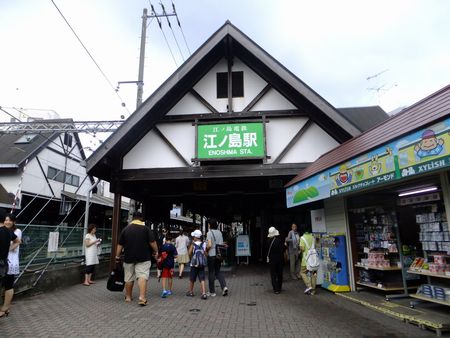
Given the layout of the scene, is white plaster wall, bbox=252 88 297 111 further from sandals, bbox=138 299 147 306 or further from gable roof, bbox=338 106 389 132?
sandals, bbox=138 299 147 306

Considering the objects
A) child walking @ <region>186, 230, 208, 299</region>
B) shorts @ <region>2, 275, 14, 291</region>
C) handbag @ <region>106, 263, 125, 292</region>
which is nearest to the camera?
shorts @ <region>2, 275, 14, 291</region>

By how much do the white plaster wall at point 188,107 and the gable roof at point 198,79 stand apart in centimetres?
15

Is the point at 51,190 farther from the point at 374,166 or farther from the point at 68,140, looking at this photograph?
the point at 374,166

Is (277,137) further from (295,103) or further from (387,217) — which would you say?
(387,217)

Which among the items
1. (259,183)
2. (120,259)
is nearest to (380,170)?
(120,259)

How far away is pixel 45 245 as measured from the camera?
9.47 m

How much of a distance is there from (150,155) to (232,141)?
9.13 ft

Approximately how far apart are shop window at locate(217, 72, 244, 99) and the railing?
658cm

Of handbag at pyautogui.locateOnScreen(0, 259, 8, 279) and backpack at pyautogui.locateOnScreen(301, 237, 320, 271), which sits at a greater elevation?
handbag at pyautogui.locateOnScreen(0, 259, 8, 279)

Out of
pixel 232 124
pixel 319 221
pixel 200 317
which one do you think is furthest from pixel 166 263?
pixel 232 124

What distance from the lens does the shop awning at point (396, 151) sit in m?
4.46

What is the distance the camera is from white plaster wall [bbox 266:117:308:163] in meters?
10.6

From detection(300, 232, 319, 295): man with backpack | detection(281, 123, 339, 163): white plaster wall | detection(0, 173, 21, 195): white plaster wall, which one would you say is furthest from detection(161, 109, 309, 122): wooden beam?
detection(0, 173, 21, 195): white plaster wall

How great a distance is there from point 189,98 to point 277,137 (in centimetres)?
321
